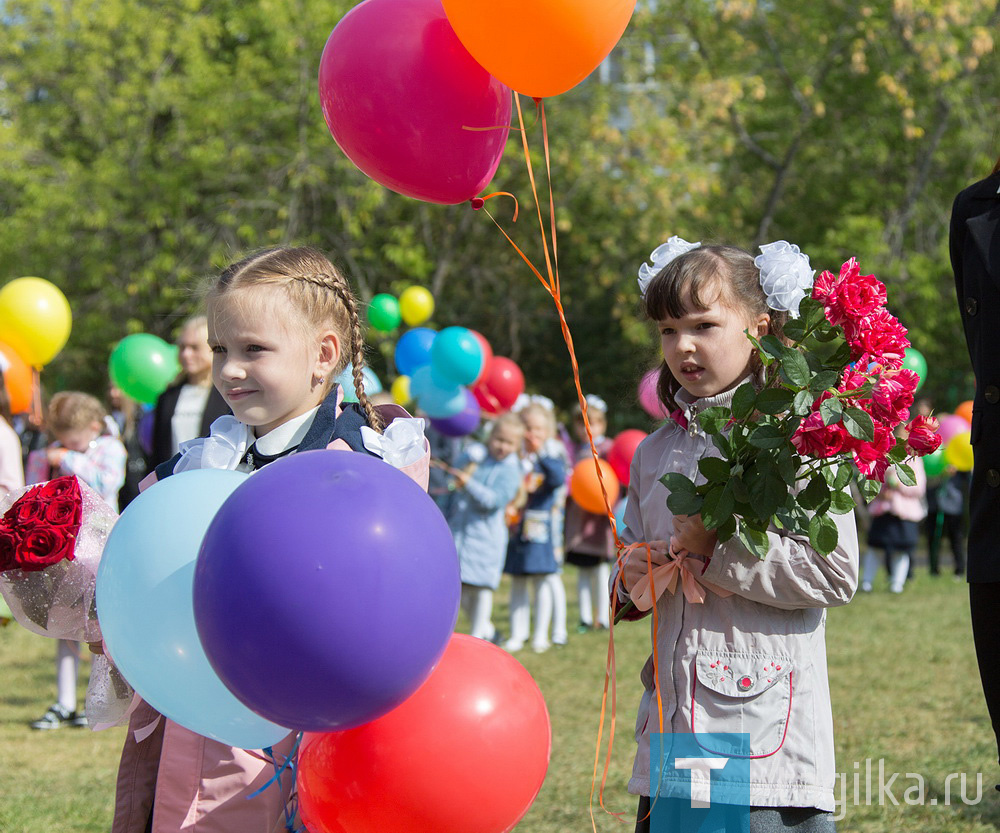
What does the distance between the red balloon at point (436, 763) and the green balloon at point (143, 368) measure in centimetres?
620

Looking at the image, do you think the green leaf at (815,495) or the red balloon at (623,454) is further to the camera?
the red balloon at (623,454)

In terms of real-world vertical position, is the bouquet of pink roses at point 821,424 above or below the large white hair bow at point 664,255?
below

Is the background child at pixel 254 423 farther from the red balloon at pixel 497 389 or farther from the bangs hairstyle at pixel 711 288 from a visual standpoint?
the red balloon at pixel 497 389

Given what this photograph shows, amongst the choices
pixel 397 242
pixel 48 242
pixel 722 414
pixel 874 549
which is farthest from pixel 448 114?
pixel 48 242

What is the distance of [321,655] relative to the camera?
1.82 m

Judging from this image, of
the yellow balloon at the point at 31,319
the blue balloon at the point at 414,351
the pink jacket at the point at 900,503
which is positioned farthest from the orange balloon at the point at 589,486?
the yellow balloon at the point at 31,319

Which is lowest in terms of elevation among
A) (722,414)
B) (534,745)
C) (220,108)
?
(534,745)

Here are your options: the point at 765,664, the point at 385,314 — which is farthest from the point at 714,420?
the point at 385,314

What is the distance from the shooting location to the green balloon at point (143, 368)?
796 centimetres

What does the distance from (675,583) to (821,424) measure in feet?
1.87

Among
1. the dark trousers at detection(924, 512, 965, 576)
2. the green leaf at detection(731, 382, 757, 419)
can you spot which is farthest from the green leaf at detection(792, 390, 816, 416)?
the dark trousers at detection(924, 512, 965, 576)

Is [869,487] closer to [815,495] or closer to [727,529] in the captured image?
[815,495]

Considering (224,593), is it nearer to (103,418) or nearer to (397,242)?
(103,418)

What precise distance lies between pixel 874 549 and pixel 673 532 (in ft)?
31.1
